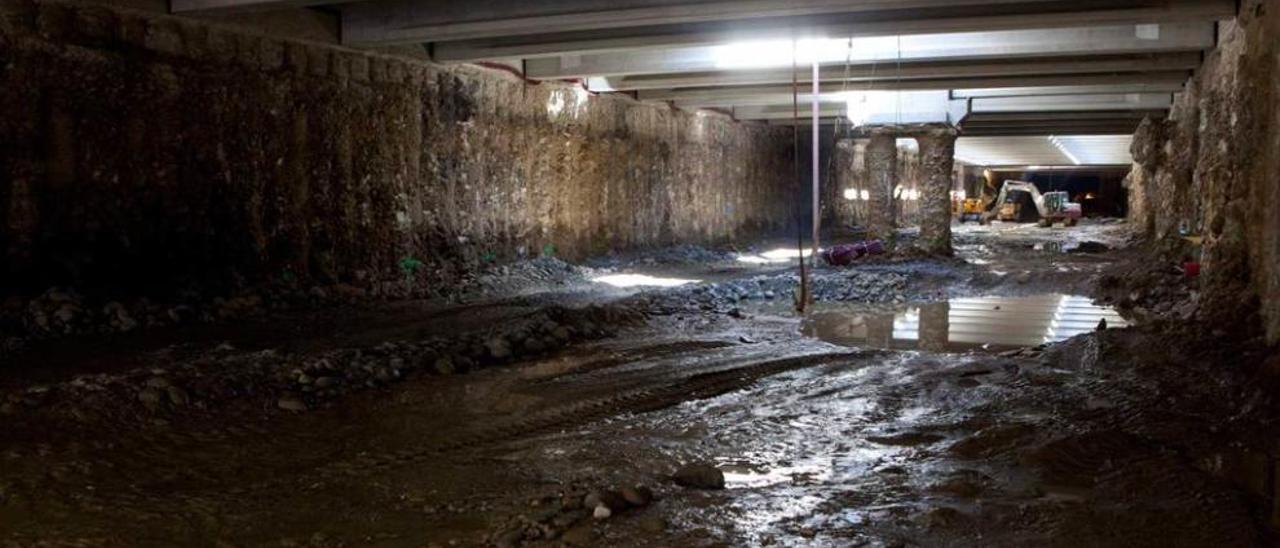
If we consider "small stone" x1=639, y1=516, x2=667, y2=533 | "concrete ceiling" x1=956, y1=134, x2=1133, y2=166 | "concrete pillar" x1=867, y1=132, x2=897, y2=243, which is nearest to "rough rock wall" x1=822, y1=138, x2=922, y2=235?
"concrete ceiling" x1=956, y1=134, x2=1133, y2=166

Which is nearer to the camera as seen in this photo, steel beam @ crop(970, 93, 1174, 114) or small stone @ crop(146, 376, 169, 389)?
small stone @ crop(146, 376, 169, 389)

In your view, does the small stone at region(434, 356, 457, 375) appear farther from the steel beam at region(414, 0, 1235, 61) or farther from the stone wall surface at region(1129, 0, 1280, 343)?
the stone wall surface at region(1129, 0, 1280, 343)

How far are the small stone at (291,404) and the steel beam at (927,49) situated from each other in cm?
698

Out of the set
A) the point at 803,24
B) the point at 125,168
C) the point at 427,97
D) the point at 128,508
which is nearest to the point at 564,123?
the point at 427,97

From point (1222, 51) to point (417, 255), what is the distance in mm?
Answer: 9620

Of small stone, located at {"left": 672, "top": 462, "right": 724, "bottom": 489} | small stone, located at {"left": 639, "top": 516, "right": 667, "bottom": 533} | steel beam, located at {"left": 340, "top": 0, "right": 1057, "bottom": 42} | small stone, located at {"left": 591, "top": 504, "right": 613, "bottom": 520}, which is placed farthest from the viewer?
steel beam, located at {"left": 340, "top": 0, "right": 1057, "bottom": 42}

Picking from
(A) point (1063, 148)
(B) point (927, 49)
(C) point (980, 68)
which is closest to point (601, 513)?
(B) point (927, 49)

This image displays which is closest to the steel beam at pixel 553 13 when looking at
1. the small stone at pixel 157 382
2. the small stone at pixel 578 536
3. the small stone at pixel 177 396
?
the small stone at pixel 157 382

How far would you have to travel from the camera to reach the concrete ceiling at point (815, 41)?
30.3 ft

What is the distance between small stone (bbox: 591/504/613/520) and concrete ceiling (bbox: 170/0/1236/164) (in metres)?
6.26

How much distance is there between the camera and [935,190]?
16578 mm

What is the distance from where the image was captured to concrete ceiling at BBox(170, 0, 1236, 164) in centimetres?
924

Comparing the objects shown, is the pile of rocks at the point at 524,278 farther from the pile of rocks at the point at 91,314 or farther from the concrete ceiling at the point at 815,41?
the pile of rocks at the point at 91,314

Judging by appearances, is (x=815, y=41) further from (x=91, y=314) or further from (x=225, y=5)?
(x=91, y=314)
